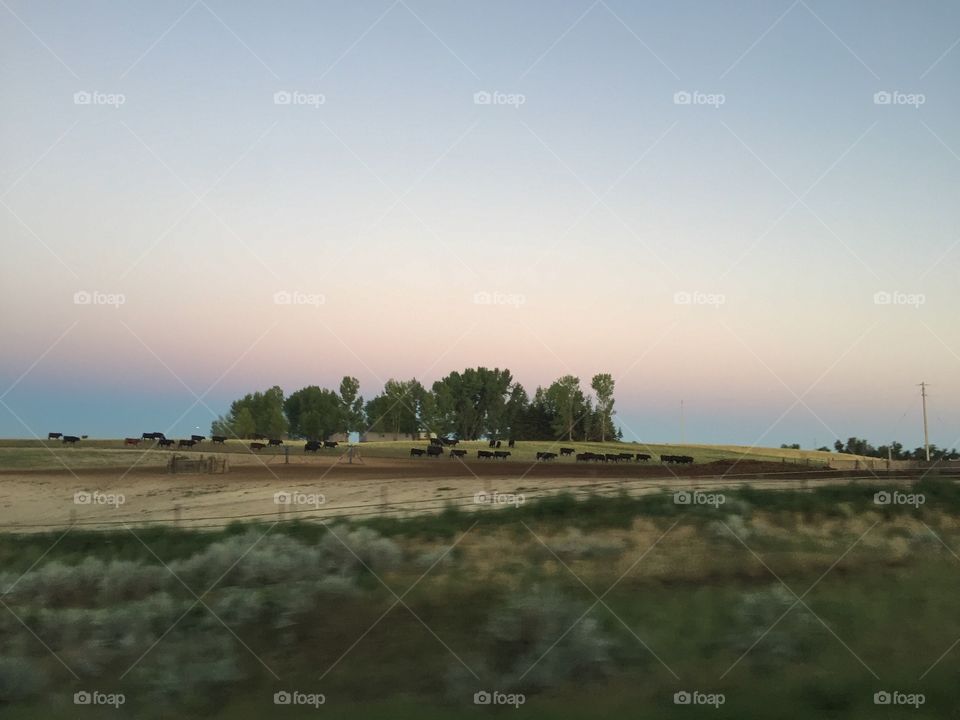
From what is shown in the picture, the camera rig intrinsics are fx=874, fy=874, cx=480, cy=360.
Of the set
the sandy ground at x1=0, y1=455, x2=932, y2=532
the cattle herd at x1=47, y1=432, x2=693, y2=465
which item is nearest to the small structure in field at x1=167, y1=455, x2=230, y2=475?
the sandy ground at x1=0, y1=455, x2=932, y2=532

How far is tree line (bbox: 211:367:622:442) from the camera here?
90750 millimetres

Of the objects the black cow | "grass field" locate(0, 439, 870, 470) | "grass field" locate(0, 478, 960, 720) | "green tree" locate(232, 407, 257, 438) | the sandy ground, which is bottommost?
"grass field" locate(0, 478, 960, 720)

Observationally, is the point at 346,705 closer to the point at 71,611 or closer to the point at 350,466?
the point at 71,611

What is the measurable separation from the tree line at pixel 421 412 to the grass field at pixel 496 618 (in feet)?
235

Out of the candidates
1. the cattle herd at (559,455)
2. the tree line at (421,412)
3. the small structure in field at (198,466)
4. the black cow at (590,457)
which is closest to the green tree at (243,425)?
the tree line at (421,412)

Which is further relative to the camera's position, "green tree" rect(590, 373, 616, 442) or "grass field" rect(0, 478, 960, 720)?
"green tree" rect(590, 373, 616, 442)

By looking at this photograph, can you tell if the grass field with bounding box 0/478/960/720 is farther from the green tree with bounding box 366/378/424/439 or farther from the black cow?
the green tree with bounding box 366/378/424/439

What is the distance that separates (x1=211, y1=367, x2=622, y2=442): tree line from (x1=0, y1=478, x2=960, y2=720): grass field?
235 feet

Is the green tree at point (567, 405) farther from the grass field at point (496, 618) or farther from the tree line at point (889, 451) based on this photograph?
the grass field at point (496, 618)

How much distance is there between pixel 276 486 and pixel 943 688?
2576 cm

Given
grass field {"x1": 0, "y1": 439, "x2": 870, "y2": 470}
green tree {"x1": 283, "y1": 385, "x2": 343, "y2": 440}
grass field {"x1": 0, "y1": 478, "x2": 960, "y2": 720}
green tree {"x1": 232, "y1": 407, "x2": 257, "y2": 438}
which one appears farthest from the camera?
green tree {"x1": 232, "y1": 407, "x2": 257, "y2": 438}

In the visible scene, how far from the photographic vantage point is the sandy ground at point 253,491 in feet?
76.0

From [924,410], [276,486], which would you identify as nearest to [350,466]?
[276,486]

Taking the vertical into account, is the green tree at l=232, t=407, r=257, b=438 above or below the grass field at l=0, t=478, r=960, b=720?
above
